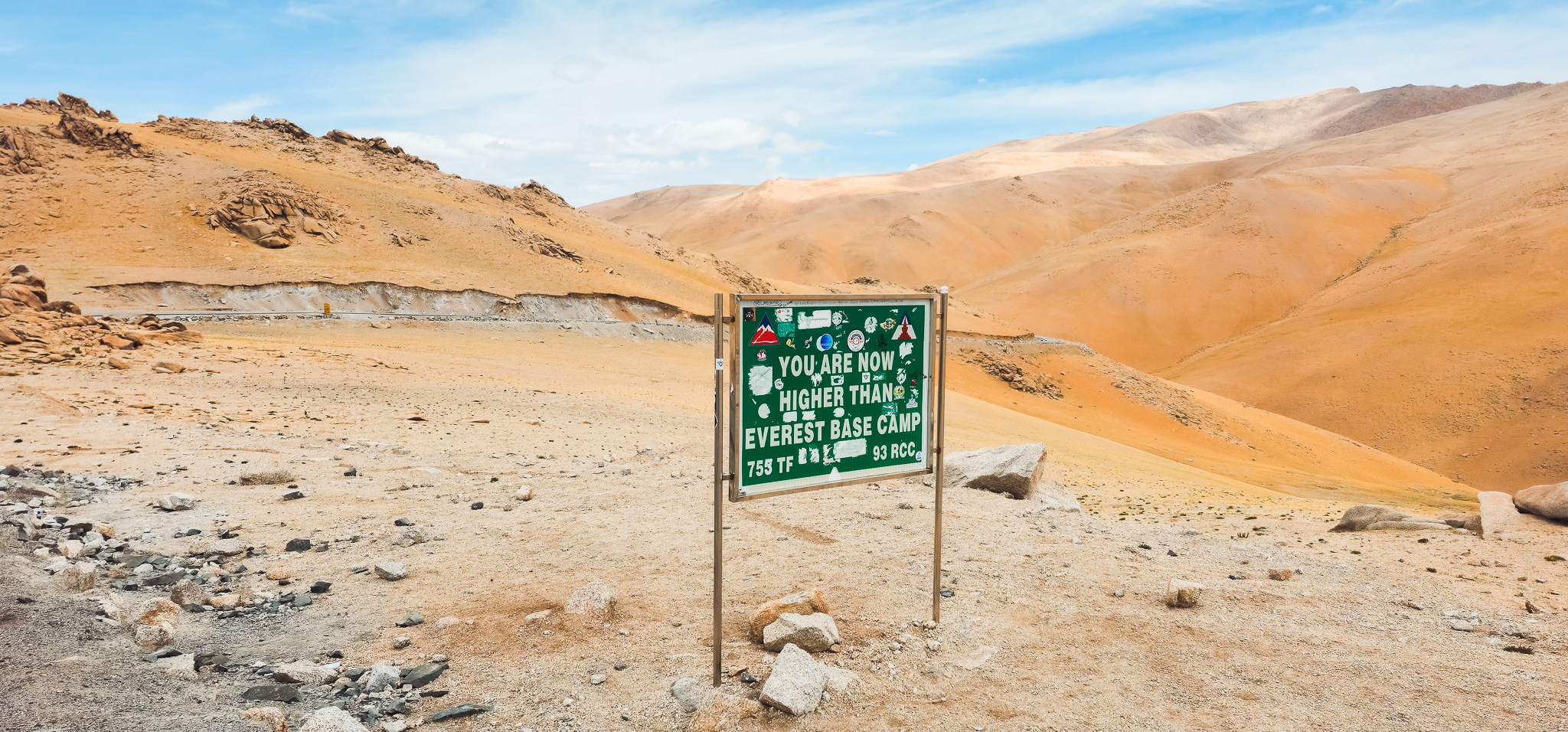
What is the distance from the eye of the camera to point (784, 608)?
5.20 metres

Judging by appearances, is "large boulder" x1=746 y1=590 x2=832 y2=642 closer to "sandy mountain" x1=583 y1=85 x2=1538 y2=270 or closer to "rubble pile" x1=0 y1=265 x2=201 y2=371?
"rubble pile" x1=0 y1=265 x2=201 y2=371

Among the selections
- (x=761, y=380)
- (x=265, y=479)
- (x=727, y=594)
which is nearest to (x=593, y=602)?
(x=727, y=594)

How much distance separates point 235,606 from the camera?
5273mm

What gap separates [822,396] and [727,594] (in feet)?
6.05

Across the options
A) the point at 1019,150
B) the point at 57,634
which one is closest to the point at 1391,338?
the point at 57,634

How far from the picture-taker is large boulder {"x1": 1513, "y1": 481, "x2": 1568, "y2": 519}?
25.8 feet

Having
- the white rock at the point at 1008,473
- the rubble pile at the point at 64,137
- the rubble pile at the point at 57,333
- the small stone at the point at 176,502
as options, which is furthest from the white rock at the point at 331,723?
the rubble pile at the point at 64,137

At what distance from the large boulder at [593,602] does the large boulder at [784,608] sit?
3.04 ft

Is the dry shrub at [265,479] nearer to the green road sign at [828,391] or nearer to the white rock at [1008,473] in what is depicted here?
the green road sign at [828,391]

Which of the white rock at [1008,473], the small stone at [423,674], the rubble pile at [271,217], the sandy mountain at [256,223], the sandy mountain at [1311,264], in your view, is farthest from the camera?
the sandy mountain at [1311,264]

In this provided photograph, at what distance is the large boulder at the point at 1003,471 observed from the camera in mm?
9414

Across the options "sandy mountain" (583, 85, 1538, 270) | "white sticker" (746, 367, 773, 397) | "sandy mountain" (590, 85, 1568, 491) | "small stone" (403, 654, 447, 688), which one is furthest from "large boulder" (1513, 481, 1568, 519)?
"sandy mountain" (583, 85, 1538, 270)

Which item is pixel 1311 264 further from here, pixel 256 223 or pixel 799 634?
pixel 799 634

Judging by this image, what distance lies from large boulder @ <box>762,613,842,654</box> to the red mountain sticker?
1679mm
